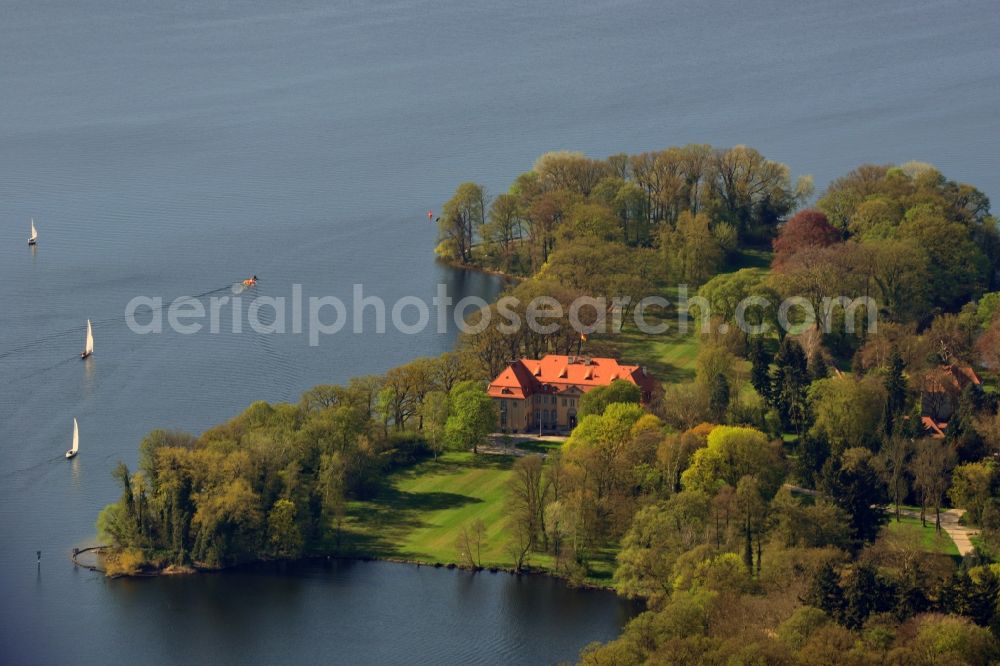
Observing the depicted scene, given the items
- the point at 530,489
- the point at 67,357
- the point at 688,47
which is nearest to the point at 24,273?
the point at 67,357

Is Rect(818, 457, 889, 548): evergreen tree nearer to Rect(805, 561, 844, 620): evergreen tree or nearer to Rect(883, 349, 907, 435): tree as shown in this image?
Rect(805, 561, 844, 620): evergreen tree

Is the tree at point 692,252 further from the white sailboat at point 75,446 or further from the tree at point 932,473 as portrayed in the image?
the white sailboat at point 75,446

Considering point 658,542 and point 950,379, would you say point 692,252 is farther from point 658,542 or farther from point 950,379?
point 658,542

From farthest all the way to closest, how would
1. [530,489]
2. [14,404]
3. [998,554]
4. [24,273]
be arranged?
[24,273] → [14,404] → [530,489] → [998,554]

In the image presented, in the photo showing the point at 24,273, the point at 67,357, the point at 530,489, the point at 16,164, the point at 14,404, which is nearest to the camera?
the point at 530,489

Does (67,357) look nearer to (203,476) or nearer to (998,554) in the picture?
(203,476)

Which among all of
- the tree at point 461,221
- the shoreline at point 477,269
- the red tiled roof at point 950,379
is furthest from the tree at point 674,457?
the tree at point 461,221

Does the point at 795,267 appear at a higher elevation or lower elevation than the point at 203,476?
higher

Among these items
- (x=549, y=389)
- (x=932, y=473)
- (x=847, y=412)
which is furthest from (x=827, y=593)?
(x=549, y=389)
